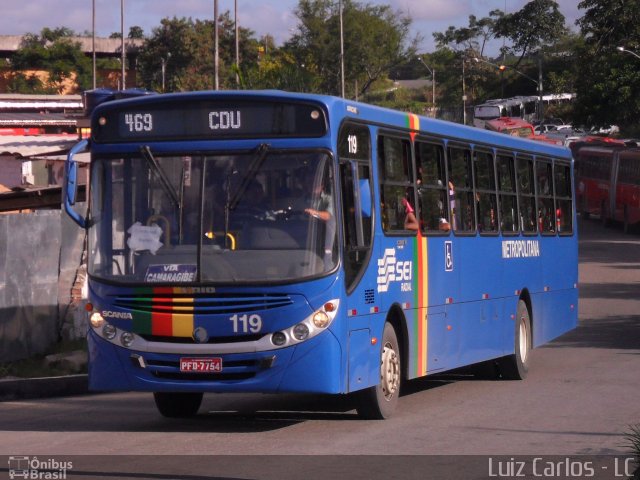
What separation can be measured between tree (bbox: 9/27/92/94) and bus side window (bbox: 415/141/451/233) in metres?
76.2

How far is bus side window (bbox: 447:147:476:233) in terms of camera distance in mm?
13273

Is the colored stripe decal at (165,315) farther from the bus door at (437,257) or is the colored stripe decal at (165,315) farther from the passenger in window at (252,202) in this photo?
the bus door at (437,257)

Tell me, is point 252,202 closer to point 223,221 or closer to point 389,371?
point 223,221

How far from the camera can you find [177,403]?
1155 centimetres

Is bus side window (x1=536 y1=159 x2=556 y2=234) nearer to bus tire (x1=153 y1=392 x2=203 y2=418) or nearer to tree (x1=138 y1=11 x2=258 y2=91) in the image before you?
bus tire (x1=153 y1=392 x2=203 y2=418)

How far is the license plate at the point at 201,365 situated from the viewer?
32.5ft

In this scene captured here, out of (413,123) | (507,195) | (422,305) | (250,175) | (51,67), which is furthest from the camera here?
(51,67)

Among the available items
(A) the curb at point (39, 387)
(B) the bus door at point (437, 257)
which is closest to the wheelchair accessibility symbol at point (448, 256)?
(B) the bus door at point (437, 257)

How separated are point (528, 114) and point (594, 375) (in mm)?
73715

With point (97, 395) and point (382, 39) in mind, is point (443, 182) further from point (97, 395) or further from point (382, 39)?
point (382, 39)

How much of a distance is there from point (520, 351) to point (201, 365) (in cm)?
684

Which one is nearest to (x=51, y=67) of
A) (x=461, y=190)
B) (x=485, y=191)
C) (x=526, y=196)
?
(x=526, y=196)

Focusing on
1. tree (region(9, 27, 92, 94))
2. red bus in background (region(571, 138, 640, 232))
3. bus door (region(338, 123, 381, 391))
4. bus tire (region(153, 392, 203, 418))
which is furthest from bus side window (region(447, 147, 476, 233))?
tree (region(9, 27, 92, 94))

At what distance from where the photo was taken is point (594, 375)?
1533 cm
